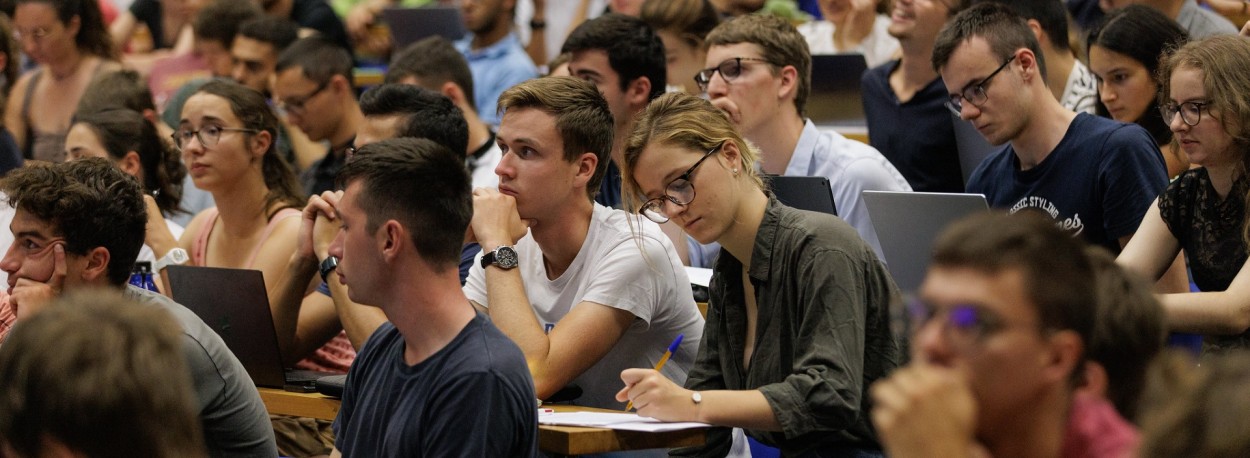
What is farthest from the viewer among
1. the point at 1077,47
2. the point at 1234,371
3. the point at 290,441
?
the point at 1077,47

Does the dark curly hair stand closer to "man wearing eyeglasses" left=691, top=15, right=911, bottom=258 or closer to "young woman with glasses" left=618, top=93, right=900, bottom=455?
"young woman with glasses" left=618, top=93, right=900, bottom=455

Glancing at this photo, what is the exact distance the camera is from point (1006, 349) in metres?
1.45

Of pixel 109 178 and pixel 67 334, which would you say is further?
pixel 109 178

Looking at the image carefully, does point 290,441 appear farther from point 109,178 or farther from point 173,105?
point 173,105

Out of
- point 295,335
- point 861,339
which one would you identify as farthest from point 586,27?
point 861,339

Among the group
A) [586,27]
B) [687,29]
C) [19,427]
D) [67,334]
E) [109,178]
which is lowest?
[687,29]

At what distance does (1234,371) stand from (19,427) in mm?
1324

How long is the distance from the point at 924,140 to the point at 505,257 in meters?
1.83

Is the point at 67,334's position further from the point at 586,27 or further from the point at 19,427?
the point at 586,27

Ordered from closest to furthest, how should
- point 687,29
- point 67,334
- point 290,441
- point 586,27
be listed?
1. point 67,334
2. point 290,441
3. point 586,27
4. point 687,29

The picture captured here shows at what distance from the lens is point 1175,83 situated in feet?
9.64

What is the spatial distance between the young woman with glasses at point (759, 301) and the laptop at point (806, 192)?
0.48 meters

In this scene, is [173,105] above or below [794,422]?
Answer: below

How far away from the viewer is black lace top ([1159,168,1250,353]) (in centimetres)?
288
